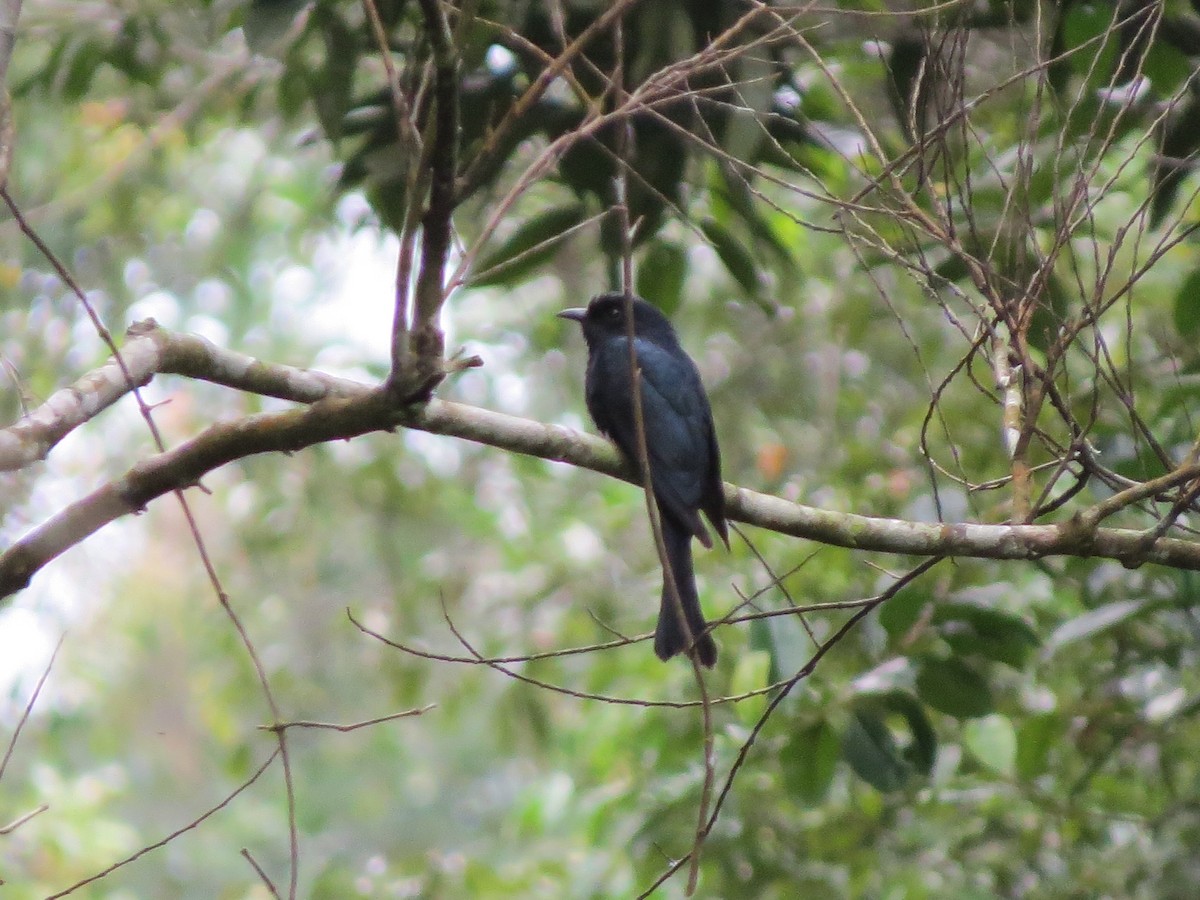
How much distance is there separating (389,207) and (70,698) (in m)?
9.98

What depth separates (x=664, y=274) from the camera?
14.8 ft

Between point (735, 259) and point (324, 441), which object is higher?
point (735, 259)

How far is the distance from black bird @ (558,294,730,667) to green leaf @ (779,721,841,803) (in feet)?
1.34

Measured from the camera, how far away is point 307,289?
1021cm

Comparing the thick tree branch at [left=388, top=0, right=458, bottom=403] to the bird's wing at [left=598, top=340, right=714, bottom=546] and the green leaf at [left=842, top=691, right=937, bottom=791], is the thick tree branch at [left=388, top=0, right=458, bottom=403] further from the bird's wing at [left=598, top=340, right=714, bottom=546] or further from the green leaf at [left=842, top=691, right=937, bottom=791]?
the green leaf at [left=842, top=691, right=937, bottom=791]

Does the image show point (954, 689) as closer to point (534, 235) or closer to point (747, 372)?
point (534, 235)

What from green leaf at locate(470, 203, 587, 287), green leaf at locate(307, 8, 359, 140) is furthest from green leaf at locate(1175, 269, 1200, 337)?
green leaf at locate(307, 8, 359, 140)

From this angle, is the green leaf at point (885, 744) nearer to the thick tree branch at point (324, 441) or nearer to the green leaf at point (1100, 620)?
the green leaf at point (1100, 620)

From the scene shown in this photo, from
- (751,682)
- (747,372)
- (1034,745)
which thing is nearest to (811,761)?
(751,682)

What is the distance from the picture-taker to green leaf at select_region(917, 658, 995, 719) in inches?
147

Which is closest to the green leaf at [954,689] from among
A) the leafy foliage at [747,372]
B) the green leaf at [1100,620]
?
the leafy foliage at [747,372]

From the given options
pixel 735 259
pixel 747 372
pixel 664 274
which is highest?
pixel 747 372

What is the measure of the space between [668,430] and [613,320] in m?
1.00

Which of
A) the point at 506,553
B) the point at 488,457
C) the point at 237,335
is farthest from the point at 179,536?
the point at 506,553
